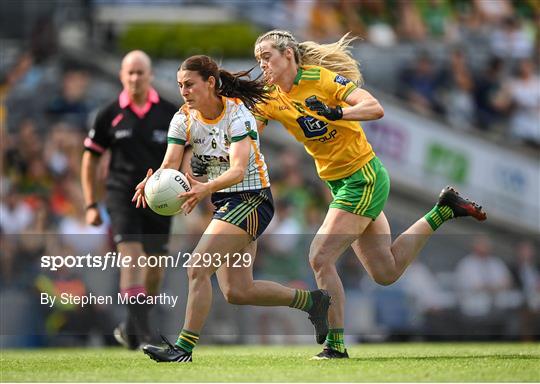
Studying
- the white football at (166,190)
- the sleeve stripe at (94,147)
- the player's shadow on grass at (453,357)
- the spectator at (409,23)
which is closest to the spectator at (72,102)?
the spectator at (409,23)

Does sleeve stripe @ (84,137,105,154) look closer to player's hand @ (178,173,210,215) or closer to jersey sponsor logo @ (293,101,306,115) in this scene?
jersey sponsor logo @ (293,101,306,115)

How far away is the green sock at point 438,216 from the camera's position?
9.46 metres

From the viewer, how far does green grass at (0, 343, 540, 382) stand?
730cm

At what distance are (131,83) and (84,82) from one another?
272 inches

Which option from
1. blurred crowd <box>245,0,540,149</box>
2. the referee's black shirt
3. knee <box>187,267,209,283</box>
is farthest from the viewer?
blurred crowd <box>245,0,540,149</box>

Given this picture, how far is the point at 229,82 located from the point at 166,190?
0.98 m

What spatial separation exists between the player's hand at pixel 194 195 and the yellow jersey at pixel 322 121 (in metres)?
1.15

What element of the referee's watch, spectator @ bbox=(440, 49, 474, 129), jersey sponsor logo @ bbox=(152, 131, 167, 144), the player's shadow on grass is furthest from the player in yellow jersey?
spectator @ bbox=(440, 49, 474, 129)

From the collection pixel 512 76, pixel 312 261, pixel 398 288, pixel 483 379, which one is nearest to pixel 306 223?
pixel 398 288

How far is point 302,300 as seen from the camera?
8.73 m

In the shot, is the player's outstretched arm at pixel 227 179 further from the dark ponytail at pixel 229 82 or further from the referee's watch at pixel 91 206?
the referee's watch at pixel 91 206

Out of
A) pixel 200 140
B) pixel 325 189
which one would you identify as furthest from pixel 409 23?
pixel 200 140

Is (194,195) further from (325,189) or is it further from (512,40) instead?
(512,40)

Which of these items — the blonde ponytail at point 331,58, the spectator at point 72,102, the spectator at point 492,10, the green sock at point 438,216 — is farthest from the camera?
the spectator at point 492,10
